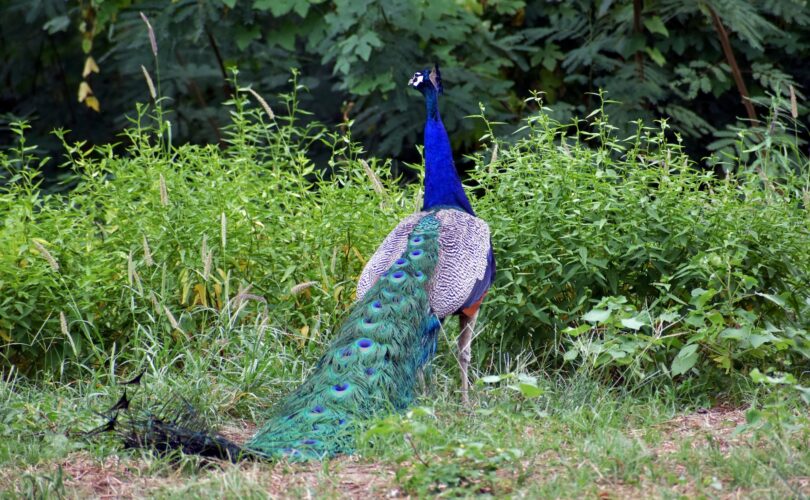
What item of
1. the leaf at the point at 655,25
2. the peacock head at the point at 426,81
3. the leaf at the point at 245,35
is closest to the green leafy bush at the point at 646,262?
the peacock head at the point at 426,81

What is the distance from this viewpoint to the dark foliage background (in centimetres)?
810

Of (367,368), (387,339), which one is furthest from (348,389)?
(387,339)

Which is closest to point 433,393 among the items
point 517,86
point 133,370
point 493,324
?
point 493,324

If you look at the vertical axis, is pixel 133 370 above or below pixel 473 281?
below

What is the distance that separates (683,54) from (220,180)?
4613 millimetres

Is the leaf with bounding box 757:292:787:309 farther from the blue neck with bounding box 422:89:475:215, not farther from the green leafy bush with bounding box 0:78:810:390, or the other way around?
the blue neck with bounding box 422:89:475:215

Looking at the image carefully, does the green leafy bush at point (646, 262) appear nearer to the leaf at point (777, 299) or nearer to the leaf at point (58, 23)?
the leaf at point (777, 299)

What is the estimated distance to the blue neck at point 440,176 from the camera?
18.3 feet

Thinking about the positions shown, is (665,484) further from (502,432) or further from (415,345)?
(415,345)

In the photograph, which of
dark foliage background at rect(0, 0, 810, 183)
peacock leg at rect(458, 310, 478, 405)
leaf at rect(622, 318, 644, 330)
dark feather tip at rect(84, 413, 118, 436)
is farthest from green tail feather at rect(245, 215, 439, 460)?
dark foliage background at rect(0, 0, 810, 183)

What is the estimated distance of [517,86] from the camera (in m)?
9.39

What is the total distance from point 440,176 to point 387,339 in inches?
50.7

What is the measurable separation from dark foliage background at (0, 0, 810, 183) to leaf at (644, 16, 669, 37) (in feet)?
0.04

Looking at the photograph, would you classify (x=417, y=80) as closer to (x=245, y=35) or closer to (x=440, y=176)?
(x=440, y=176)
